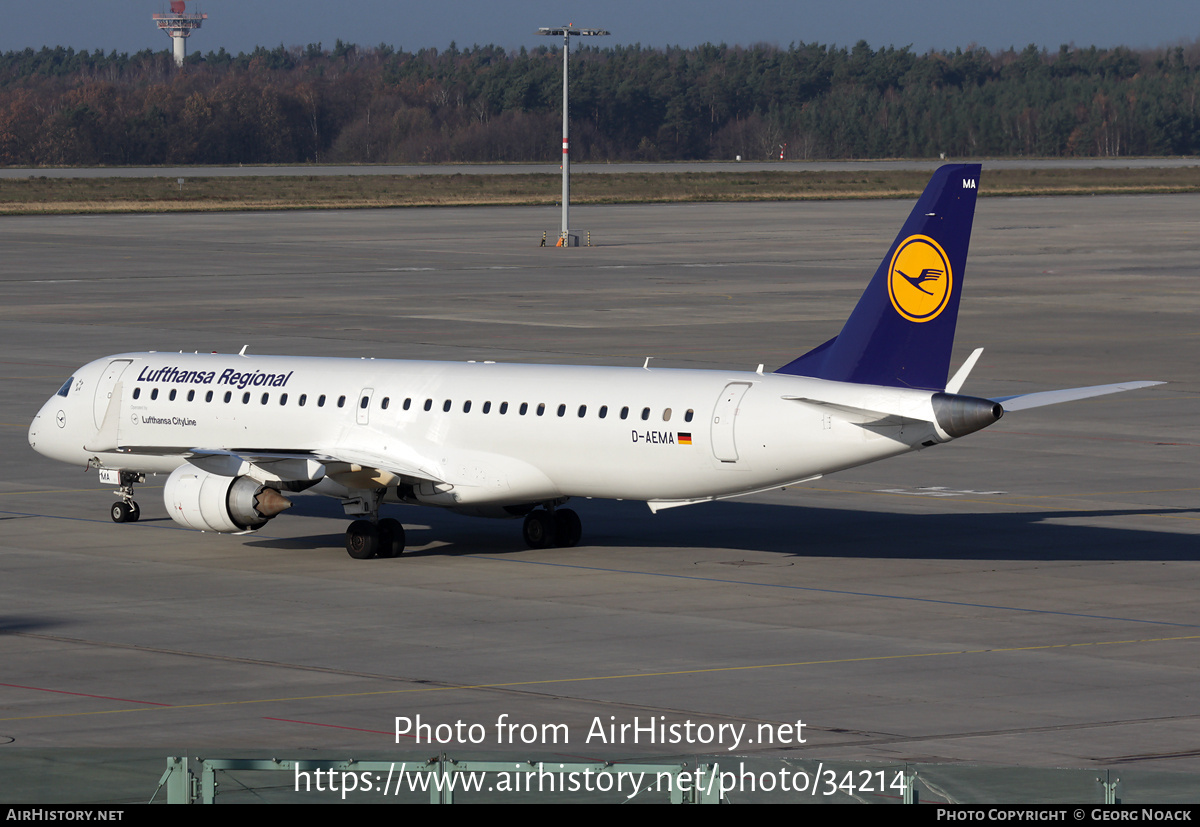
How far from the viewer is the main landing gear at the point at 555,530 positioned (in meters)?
34.9

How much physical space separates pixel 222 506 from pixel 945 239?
13341mm

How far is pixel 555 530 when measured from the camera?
34.9 m

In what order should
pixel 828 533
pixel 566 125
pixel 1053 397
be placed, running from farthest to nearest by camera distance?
pixel 566 125, pixel 828 533, pixel 1053 397

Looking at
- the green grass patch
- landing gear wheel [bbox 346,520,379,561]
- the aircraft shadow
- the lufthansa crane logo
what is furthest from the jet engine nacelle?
the green grass patch

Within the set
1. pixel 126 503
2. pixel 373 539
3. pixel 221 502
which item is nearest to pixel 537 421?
pixel 373 539

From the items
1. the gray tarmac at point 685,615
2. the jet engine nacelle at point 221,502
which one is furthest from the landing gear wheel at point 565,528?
the jet engine nacelle at point 221,502

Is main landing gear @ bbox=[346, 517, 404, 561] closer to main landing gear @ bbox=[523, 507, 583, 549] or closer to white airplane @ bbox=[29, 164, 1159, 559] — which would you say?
white airplane @ bbox=[29, 164, 1159, 559]

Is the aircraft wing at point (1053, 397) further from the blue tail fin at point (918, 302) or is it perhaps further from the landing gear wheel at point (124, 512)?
the landing gear wheel at point (124, 512)

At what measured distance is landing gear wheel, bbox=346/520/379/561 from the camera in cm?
3381

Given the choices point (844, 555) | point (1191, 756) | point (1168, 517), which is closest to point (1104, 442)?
point (1168, 517)

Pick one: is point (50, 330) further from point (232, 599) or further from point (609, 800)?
point (609, 800)

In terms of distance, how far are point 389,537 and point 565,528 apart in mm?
3317

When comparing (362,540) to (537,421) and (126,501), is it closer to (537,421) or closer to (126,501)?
(537,421)
